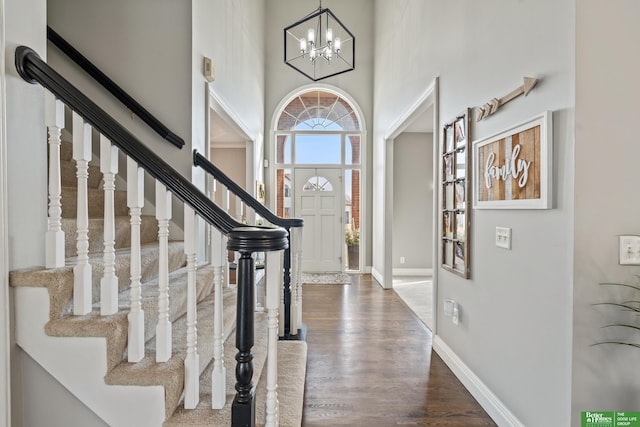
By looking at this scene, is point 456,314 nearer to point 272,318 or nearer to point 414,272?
point 272,318

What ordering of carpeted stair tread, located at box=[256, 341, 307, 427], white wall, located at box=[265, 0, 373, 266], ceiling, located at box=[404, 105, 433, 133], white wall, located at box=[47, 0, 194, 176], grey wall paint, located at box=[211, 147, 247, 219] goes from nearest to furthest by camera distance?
carpeted stair tread, located at box=[256, 341, 307, 427] < white wall, located at box=[47, 0, 194, 176] < ceiling, located at box=[404, 105, 433, 133] < white wall, located at box=[265, 0, 373, 266] < grey wall paint, located at box=[211, 147, 247, 219]

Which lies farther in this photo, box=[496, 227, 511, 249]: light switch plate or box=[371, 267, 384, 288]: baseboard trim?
box=[371, 267, 384, 288]: baseboard trim

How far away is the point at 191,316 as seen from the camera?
1413mm

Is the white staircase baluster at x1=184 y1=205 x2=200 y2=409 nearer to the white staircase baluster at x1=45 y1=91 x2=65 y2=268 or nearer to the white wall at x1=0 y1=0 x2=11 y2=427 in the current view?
the white staircase baluster at x1=45 y1=91 x2=65 y2=268

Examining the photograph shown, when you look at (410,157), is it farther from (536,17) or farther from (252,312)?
(252,312)

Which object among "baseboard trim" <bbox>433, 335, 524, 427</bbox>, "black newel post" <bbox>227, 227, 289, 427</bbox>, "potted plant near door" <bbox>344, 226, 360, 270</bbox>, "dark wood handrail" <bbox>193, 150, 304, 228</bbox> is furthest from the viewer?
"potted plant near door" <bbox>344, 226, 360, 270</bbox>

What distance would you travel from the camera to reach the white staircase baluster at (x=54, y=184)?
1446 millimetres

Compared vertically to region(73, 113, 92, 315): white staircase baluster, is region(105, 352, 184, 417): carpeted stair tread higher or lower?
lower

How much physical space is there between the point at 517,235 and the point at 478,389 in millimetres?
1033

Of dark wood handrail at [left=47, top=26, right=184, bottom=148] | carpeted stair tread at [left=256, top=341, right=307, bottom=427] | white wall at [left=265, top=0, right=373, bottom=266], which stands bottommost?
carpeted stair tread at [left=256, top=341, right=307, bottom=427]

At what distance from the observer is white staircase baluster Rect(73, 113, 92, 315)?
143 centimetres

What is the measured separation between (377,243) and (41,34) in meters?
5.05

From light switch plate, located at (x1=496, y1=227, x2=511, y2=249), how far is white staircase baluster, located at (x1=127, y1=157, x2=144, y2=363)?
1795mm

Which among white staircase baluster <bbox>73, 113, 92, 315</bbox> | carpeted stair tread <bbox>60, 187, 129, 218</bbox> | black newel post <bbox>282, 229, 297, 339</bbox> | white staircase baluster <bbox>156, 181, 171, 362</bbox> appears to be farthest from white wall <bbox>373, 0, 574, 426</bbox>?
carpeted stair tread <bbox>60, 187, 129, 218</bbox>
